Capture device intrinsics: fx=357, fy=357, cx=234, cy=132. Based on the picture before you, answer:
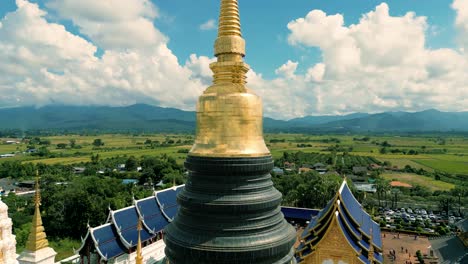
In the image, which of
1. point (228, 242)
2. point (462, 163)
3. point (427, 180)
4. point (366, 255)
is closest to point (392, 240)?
point (366, 255)

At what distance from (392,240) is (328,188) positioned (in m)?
13.1

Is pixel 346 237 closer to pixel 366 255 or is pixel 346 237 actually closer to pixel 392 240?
pixel 366 255

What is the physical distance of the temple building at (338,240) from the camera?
22.2 meters

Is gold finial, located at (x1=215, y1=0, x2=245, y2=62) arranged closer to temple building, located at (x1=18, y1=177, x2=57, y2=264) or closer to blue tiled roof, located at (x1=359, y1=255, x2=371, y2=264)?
temple building, located at (x1=18, y1=177, x2=57, y2=264)

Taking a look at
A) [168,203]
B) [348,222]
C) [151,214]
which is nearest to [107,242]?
[151,214]

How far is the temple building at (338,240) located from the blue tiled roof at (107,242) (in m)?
13.2

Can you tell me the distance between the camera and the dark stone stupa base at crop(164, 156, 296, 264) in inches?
380

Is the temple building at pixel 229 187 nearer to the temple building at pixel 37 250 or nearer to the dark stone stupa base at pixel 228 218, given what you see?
the dark stone stupa base at pixel 228 218

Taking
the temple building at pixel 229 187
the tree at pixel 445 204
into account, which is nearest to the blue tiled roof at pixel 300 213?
the tree at pixel 445 204

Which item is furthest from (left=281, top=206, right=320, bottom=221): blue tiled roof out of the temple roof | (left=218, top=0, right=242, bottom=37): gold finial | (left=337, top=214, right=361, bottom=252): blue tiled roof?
(left=218, top=0, right=242, bottom=37): gold finial

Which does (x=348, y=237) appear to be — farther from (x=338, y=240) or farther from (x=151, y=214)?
(x=151, y=214)

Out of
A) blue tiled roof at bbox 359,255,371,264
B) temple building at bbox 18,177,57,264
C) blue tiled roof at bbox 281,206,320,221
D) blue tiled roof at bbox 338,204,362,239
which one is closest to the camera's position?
temple building at bbox 18,177,57,264

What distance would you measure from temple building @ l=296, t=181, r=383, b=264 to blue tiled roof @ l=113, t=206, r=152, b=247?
12639mm

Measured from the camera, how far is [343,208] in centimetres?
2395
